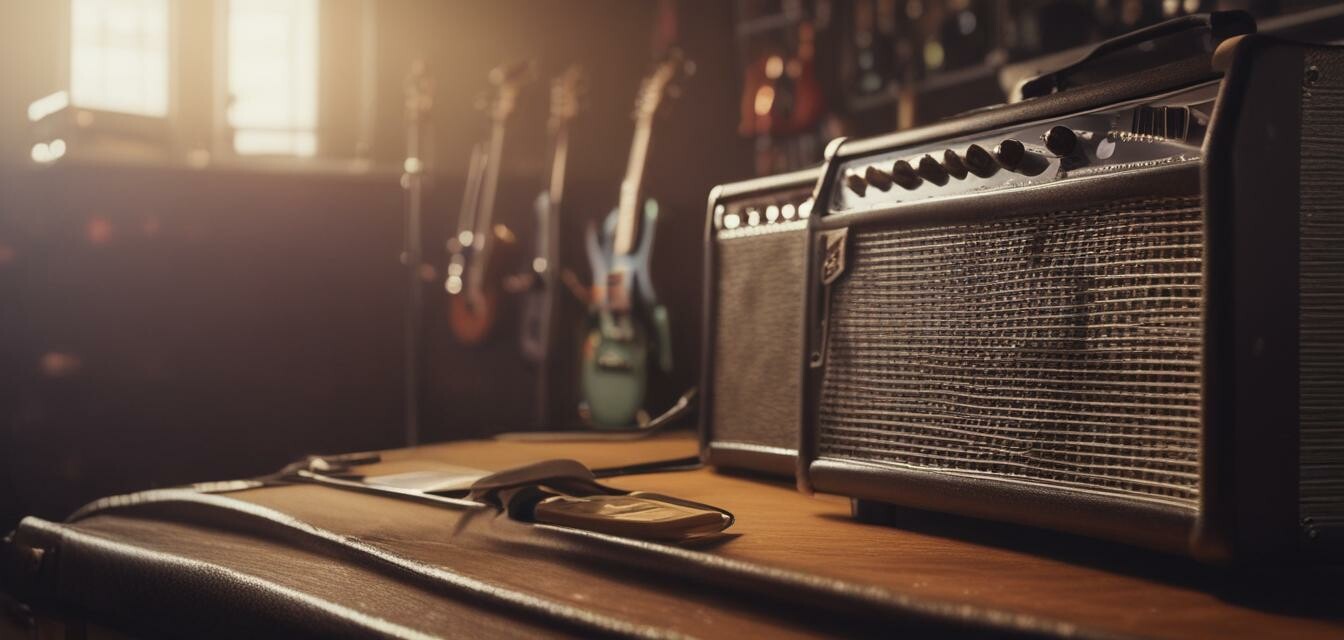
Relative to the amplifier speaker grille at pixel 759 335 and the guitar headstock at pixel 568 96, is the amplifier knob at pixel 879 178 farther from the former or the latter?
the guitar headstock at pixel 568 96

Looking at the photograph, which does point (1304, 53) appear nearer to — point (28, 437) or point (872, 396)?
point (872, 396)

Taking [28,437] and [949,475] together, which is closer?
[949,475]

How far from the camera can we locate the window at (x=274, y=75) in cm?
464

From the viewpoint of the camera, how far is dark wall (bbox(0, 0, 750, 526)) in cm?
266

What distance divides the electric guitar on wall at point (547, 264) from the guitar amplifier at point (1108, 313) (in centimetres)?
220

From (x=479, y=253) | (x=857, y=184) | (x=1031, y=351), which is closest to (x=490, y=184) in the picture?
(x=479, y=253)

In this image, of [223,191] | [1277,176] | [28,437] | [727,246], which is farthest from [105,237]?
[1277,176]

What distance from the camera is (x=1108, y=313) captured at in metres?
0.77

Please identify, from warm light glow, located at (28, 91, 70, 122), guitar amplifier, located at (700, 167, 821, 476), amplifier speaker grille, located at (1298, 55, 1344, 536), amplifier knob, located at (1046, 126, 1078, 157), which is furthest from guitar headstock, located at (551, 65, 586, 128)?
amplifier speaker grille, located at (1298, 55, 1344, 536)

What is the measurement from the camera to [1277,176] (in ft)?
Answer: 2.20

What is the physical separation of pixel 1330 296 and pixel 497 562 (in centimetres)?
56

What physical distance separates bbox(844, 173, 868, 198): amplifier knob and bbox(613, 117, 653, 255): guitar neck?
1920mm

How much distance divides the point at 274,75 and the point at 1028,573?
4.56 metres

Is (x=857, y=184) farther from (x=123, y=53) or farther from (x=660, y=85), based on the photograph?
(x=123, y=53)
